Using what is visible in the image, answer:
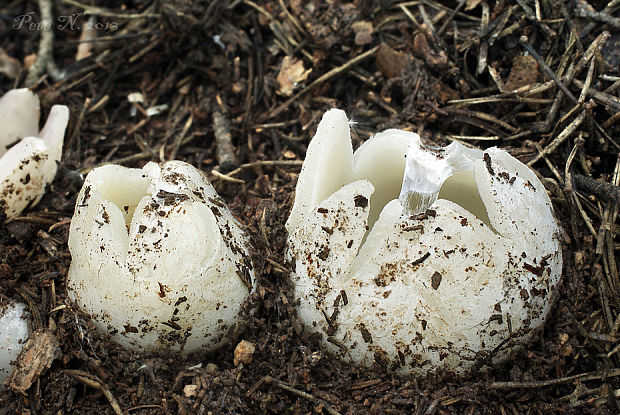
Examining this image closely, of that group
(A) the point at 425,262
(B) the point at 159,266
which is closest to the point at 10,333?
(B) the point at 159,266

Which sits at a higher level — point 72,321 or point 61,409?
point 72,321

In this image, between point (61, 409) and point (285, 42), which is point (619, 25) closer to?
point (285, 42)

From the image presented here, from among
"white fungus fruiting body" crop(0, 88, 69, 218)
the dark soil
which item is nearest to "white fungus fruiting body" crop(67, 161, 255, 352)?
the dark soil

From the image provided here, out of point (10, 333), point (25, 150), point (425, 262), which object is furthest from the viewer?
point (25, 150)

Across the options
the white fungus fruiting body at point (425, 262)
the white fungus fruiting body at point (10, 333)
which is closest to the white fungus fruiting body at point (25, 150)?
the white fungus fruiting body at point (10, 333)

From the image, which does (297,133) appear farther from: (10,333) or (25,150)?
(10,333)

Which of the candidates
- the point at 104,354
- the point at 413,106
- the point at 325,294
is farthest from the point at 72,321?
the point at 413,106
